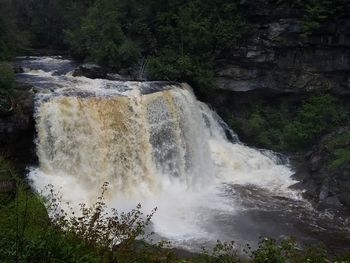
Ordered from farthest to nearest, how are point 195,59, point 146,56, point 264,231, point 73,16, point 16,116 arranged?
1. point 73,16
2. point 146,56
3. point 195,59
4. point 16,116
5. point 264,231

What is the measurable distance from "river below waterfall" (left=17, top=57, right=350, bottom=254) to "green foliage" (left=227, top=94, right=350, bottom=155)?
180 centimetres

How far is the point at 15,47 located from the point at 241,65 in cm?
1124

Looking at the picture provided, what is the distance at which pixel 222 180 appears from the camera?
18.5 m

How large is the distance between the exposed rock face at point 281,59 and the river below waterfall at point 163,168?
12.3 ft

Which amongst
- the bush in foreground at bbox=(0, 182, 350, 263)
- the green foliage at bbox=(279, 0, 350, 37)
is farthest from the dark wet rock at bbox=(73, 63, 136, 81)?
the bush in foreground at bbox=(0, 182, 350, 263)

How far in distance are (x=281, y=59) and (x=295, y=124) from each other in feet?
10.5

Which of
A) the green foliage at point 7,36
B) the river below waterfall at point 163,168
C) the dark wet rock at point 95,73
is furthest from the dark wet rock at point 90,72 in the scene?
the green foliage at point 7,36

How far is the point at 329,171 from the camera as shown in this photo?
57.8 ft

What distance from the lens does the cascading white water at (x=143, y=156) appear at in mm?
14994

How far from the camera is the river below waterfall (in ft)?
46.6

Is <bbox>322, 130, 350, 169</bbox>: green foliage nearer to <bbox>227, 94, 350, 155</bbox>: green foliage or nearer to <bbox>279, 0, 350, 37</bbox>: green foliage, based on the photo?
<bbox>227, 94, 350, 155</bbox>: green foliage

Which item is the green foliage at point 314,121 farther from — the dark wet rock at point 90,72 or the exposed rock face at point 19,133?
the exposed rock face at point 19,133

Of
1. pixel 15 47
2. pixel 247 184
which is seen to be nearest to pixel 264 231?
pixel 247 184

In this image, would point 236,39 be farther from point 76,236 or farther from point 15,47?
point 76,236
